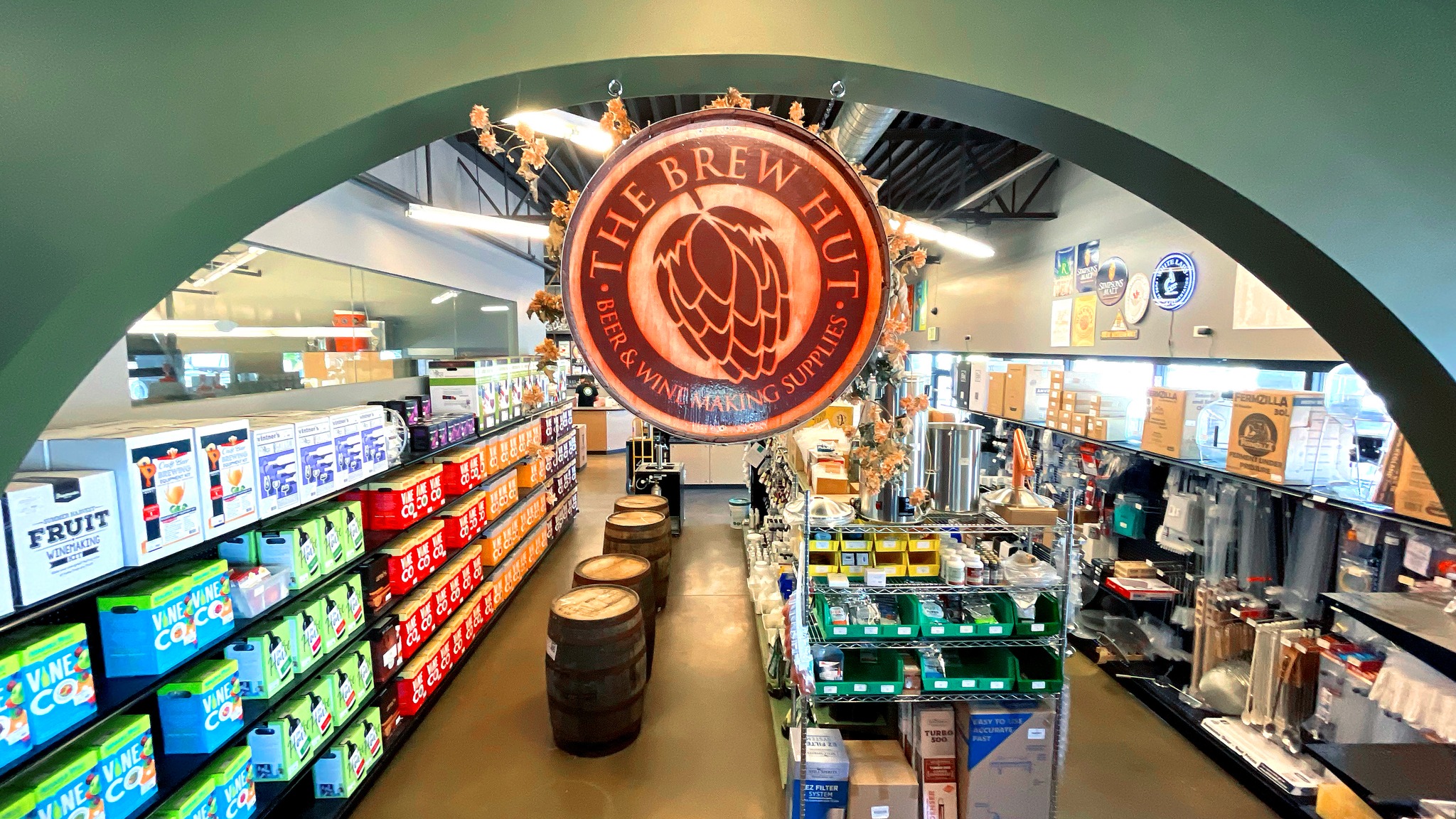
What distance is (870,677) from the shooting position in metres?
2.86

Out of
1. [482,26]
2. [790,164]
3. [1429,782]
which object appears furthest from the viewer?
[1429,782]

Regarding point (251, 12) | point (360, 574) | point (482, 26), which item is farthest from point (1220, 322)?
point (360, 574)

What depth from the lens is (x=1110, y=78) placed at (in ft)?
3.89

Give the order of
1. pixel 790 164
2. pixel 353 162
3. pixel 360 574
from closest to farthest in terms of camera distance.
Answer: pixel 790 164 < pixel 353 162 < pixel 360 574

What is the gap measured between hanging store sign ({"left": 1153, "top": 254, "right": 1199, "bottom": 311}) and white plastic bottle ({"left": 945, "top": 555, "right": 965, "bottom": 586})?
3281mm

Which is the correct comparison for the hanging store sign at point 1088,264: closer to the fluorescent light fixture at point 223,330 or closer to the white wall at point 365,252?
the white wall at point 365,252

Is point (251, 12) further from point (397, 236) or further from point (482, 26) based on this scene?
point (397, 236)

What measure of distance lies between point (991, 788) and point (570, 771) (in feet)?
7.30

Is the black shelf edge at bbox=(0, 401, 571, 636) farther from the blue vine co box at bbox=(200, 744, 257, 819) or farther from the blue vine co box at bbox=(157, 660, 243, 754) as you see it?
the blue vine co box at bbox=(200, 744, 257, 819)

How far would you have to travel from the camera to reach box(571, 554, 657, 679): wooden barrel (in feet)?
13.4

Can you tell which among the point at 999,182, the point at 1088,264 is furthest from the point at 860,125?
the point at 1088,264

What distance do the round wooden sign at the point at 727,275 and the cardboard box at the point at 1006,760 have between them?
2453 mm

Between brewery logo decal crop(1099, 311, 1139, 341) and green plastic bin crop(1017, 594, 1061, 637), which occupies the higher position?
brewery logo decal crop(1099, 311, 1139, 341)

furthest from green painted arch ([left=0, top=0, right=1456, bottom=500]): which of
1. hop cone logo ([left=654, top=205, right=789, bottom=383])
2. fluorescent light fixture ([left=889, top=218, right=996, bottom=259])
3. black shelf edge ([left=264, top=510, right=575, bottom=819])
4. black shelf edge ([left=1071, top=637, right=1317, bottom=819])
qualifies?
fluorescent light fixture ([left=889, top=218, right=996, bottom=259])
